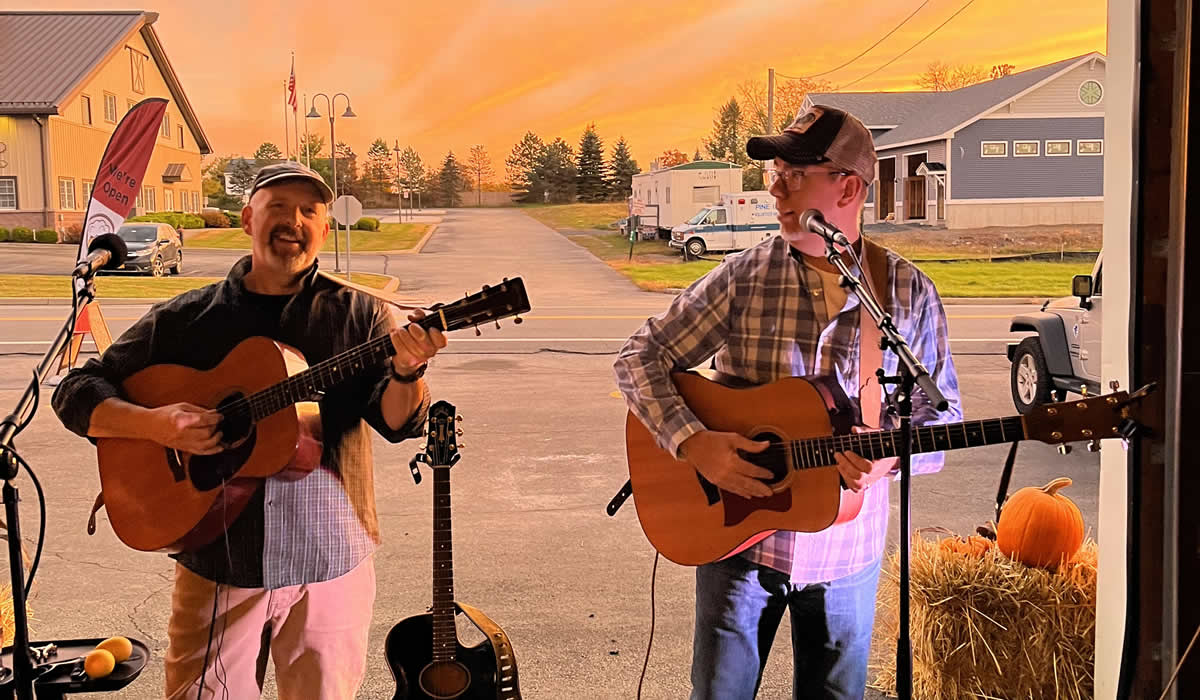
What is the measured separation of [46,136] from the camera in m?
3.66

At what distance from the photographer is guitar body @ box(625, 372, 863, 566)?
7.71 ft

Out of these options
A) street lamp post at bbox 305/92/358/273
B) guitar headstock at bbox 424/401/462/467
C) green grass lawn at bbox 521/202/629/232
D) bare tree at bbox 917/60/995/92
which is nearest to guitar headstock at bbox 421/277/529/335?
guitar headstock at bbox 424/401/462/467

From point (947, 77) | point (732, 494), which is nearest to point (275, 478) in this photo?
point (732, 494)

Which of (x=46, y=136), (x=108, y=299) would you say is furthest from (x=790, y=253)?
(x=46, y=136)

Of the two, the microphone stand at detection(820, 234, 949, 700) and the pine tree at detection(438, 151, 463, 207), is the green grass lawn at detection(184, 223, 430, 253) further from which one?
the microphone stand at detection(820, 234, 949, 700)

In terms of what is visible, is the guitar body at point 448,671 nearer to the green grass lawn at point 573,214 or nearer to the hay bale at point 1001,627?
the hay bale at point 1001,627

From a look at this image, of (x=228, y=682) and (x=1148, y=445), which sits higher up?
(x=1148, y=445)

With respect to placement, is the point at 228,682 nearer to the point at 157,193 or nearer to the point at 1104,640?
the point at 157,193

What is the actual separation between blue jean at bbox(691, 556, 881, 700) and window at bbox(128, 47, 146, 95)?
263 centimetres

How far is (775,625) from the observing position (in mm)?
2424

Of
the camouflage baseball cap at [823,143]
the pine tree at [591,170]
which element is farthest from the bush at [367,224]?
the camouflage baseball cap at [823,143]

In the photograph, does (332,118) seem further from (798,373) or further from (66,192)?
(798,373)

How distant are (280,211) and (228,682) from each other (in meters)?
1.13

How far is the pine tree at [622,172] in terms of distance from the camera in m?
3.92
